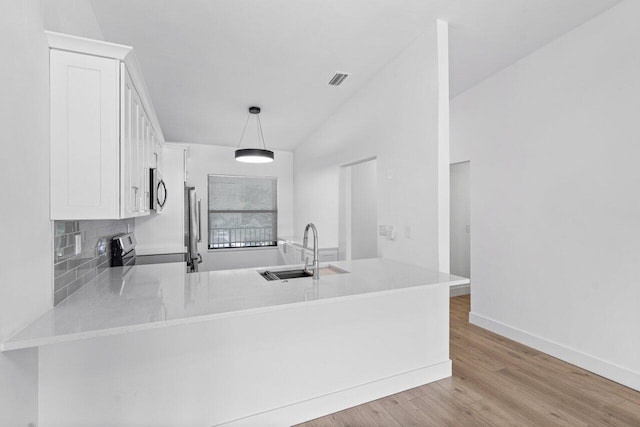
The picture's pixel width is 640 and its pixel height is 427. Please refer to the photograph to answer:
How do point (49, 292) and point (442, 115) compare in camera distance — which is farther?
point (442, 115)

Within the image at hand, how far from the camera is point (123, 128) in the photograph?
60.1 inches

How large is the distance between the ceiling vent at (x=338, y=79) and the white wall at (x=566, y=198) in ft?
5.27

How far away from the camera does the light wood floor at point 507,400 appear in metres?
1.94

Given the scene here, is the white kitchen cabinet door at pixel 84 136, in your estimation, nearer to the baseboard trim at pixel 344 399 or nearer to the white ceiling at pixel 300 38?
the white ceiling at pixel 300 38

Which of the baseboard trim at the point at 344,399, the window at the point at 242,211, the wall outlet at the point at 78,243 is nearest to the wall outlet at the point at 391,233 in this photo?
the baseboard trim at the point at 344,399

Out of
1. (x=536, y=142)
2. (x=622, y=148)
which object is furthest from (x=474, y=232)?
(x=622, y=148)

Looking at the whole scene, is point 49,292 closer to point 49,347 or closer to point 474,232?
point 49,347

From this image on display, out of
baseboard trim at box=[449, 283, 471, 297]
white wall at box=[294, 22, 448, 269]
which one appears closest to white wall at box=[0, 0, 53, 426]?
white wall at box=[294, 22, 448, 269]

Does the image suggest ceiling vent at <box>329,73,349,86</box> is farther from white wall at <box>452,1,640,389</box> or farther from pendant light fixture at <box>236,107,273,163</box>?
white wall at <box>452,1,640,389</box>

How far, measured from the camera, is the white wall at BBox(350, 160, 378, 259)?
4.80 m

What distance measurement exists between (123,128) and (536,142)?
3393mm

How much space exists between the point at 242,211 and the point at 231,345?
4497 millimetres

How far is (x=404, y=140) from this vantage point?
2.79 metres

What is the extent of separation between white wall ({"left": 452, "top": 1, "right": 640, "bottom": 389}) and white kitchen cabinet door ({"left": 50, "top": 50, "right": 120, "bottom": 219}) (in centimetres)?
337
